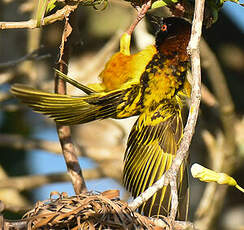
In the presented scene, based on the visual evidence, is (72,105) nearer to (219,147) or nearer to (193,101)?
(193,101)

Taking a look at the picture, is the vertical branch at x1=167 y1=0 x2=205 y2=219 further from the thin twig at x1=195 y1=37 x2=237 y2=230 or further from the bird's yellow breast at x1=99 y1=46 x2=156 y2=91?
the thin twig at x1=195 y1=37 x2=237 y2=230

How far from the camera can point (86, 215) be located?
7.22ft

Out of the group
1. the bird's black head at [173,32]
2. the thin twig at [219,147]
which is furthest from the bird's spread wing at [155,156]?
the thin twig at [219,147]

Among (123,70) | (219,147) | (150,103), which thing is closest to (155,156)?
(150,103)

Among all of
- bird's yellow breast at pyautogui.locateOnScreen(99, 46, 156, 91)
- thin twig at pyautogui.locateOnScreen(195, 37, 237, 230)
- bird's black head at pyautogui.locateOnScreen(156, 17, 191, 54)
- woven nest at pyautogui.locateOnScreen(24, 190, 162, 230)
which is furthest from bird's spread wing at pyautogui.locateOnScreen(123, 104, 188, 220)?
thin twig at pyautogui.locateOnScreen(195, 37, 237, 230)

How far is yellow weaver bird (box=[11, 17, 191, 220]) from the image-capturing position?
272 cm

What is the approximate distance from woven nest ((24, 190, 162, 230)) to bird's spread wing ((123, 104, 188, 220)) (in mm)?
631

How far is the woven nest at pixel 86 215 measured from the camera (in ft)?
7.16

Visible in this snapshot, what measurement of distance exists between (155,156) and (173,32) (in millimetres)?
579

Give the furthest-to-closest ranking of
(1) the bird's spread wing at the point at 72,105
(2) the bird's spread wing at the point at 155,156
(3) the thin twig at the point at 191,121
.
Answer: (2) the bird's spread wing at the point at 155,156 → (1) the bird's spread wing at the point at 72,105 → (3) the thin twig at the point at 191,121

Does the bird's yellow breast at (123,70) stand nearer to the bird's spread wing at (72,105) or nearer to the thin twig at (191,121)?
the bird's spread wing at (72,105)

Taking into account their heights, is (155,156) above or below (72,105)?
below

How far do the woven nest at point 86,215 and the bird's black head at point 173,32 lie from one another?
0.89 meters

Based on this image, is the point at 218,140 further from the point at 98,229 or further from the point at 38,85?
the point at 98,229
